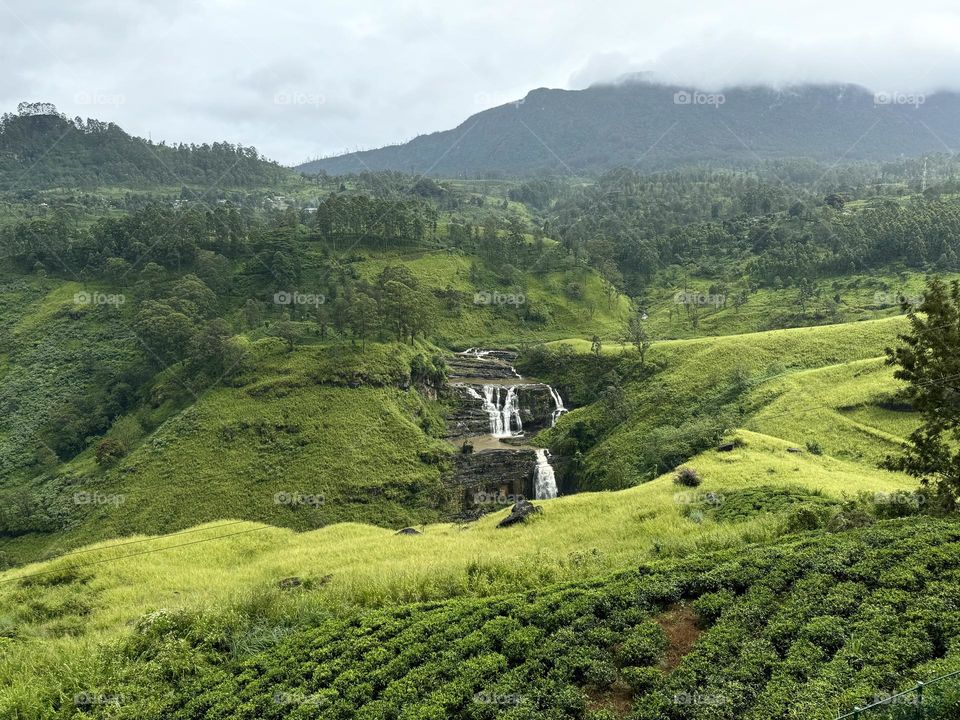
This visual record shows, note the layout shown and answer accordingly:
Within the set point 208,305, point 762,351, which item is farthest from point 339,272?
point 762,351

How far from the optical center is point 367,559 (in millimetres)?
23703

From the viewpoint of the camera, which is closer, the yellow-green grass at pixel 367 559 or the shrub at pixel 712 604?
the shrub at pixel 712 604

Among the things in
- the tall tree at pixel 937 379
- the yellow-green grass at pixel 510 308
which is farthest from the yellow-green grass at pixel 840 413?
the yellow-green grass at pixel 510 308

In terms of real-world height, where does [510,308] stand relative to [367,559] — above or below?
above

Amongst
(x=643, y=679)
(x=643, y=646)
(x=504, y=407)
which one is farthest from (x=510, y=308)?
(x=643, y=679)

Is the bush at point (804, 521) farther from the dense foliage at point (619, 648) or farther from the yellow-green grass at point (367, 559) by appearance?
the dense foliage at point (619, 648)

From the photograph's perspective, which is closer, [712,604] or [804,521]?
[712,604]

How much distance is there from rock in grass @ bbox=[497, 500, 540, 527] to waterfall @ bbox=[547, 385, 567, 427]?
36032mm

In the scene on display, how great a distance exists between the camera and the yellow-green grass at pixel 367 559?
57.6 feet

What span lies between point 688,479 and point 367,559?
17243 mm

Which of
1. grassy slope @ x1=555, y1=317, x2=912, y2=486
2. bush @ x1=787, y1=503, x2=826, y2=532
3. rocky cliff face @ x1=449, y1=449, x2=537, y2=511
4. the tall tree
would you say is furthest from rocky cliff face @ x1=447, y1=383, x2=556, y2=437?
the tall tree

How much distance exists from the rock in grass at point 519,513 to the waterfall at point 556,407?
36032mm

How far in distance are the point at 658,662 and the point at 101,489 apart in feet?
183

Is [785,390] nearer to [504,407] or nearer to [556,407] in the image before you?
[556,407]
